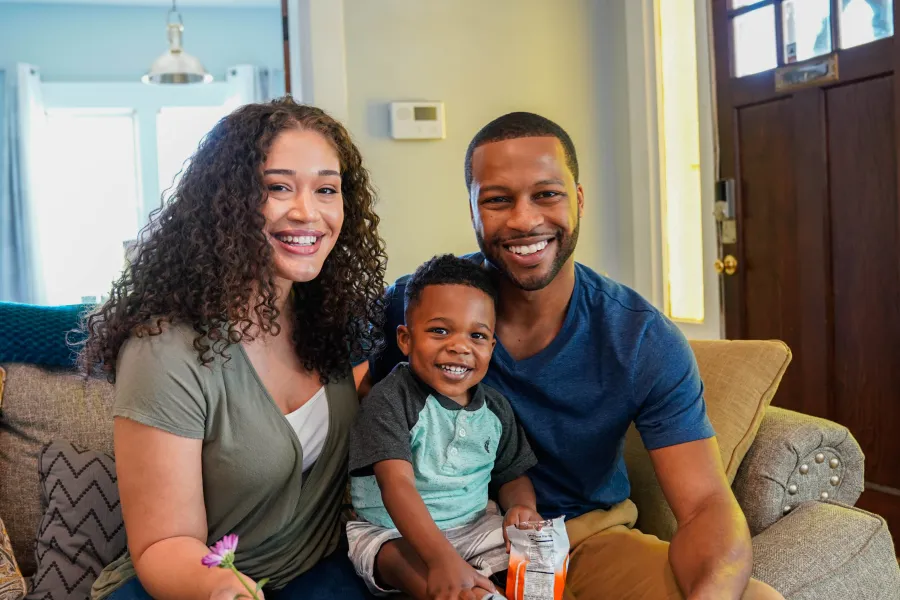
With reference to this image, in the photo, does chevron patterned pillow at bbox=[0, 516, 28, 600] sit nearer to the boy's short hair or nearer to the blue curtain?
the boy's short hair

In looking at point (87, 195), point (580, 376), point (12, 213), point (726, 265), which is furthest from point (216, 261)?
point (87, 195)

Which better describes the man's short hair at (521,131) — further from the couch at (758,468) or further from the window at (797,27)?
the window at (797,27)

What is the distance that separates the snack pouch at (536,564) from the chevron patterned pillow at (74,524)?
82cm

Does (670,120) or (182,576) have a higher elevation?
(670,120)

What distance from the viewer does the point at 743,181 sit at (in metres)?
3.17

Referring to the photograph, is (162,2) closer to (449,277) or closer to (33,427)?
(33,427)

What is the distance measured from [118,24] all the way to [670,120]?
Answer: 4.63m

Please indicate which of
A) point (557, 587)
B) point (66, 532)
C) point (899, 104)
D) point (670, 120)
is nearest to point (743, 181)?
point (670, 120)

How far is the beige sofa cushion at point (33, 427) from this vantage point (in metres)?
1.74

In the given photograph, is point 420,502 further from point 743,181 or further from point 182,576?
point 743,181

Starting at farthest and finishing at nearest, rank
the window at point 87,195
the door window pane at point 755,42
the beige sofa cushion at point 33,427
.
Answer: the window at point 87,195 < the door window pane at point 755,42 < the beige sofa cushion at point 33,427

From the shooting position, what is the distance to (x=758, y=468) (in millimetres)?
1530

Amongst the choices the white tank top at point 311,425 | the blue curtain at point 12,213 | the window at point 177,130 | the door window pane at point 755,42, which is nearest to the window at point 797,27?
the door window pane at point 755,42

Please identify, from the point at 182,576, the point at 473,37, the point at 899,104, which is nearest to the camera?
the point at 182,576
